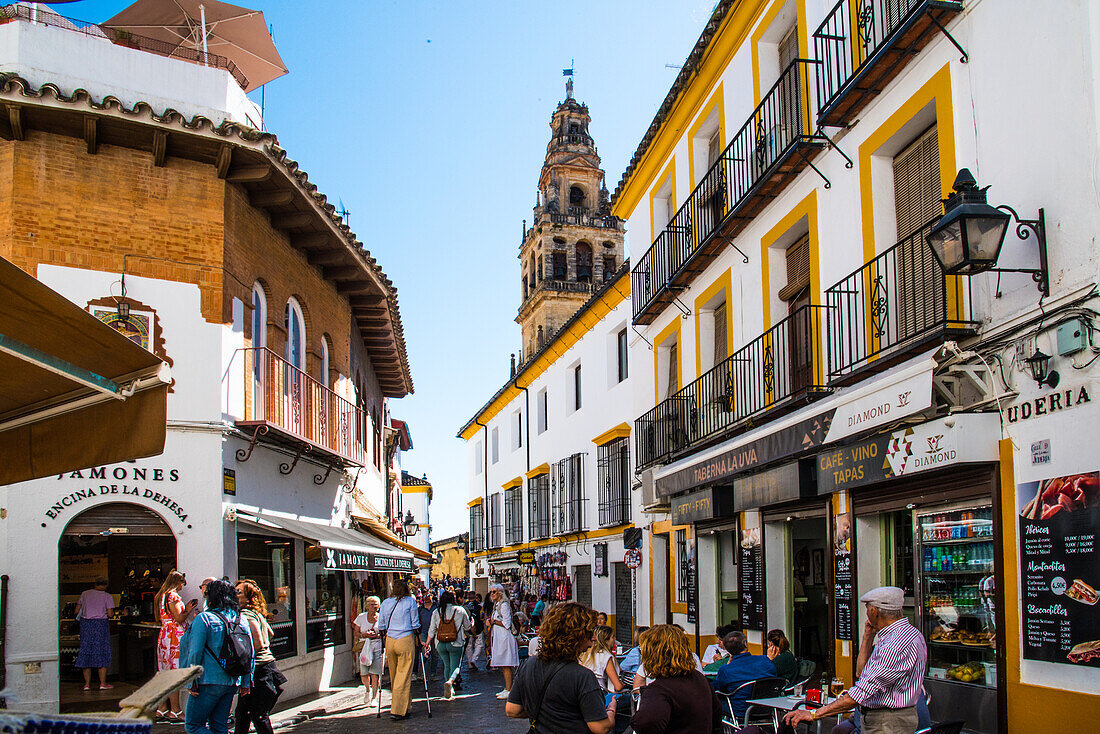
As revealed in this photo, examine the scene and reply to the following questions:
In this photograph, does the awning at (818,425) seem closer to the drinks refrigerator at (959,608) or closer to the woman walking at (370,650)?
the drinks refrigerator at (959,608)

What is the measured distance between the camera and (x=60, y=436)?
5578 mm

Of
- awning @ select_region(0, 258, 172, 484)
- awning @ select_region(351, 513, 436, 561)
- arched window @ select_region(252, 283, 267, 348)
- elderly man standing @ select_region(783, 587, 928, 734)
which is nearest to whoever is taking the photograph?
awning @ select_region(0, 258, 172, 484)

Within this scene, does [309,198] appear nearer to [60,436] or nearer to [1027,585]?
[60,436]

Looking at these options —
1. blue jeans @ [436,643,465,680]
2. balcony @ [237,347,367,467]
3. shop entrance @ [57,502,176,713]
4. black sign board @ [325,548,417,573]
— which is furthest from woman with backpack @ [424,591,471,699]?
shop entrance @ [57,502,176,713]

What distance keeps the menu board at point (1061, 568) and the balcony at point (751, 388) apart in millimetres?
3686

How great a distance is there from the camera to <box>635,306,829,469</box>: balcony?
11.1 metres

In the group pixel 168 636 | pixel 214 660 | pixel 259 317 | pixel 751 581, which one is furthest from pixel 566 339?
pixel 214 660

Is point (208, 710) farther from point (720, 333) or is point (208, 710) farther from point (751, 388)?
point (720, 333)

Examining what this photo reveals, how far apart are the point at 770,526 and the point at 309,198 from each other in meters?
7.20

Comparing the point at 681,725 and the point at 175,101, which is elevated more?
the point at 175,101

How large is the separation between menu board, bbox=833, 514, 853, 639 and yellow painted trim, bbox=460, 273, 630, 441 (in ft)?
37.7

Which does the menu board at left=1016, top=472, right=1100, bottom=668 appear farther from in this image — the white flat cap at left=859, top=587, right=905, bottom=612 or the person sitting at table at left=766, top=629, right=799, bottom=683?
the person sitting at table at left=766, top=629, right=799, bottom=683

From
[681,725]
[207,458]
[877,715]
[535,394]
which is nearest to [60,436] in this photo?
[681,725]

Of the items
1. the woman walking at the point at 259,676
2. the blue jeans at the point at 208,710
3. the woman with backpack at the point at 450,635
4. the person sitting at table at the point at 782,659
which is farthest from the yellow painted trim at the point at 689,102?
the blue jeans at the point at 208,710
